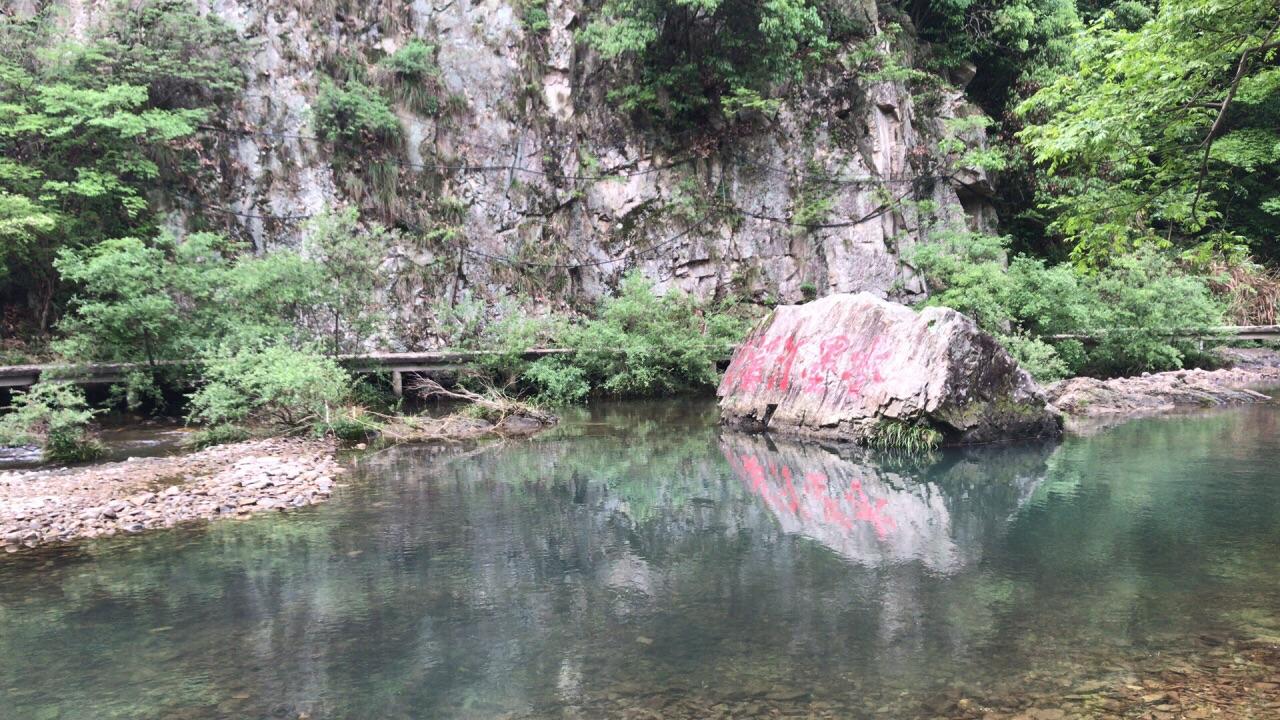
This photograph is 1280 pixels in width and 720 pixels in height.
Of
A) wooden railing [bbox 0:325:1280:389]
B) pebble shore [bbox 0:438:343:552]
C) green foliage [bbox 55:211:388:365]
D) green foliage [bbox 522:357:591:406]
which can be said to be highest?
green foliage [bbox 55:211:388:365]

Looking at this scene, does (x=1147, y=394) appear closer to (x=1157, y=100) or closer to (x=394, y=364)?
(x=1157, y=100)

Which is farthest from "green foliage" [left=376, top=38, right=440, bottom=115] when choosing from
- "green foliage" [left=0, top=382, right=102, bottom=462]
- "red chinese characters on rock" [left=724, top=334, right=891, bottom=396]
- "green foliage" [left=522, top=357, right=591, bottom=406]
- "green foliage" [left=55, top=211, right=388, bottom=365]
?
"green foliage" [left=0, top=382, right=102, bottom=462]

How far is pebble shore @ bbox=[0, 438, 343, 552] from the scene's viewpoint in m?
7.14

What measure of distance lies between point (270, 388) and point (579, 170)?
1075 centimetres

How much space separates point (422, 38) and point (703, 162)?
25.4ft

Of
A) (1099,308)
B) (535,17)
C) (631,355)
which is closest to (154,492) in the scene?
(631,355)

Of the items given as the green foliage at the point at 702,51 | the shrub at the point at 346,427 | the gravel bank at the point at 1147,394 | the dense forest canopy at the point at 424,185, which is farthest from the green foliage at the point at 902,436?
the green foliage at the point at 702,51

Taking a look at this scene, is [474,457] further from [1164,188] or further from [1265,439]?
[1265,439]

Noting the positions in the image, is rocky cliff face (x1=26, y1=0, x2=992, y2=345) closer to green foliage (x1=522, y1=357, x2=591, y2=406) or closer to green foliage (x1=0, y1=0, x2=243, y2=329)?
green foliage (x1=0, y1=0, x2=243, y2=329)

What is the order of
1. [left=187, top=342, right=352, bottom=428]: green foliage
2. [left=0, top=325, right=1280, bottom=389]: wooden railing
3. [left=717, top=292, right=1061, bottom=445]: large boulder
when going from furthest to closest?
[left=0, top=325, right=1280, bottom=389]: wooden railing → [left=187, top=342, right=352, bottom=428]: green foliage → [left=717, top=292, right=1061, bottom=445]: large boulder

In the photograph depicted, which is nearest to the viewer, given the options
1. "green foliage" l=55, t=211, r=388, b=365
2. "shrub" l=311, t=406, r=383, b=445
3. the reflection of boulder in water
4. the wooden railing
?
the reflection of boulder in water

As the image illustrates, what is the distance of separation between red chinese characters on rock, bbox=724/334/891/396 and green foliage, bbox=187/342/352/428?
6.33 m

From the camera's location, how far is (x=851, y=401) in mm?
11016

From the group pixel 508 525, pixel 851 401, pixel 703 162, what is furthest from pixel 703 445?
pixel 703 162
